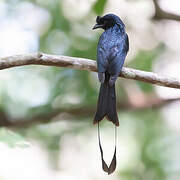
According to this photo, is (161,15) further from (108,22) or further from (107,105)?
(107,105)

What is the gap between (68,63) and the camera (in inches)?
144

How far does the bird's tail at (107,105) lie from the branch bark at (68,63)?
5.9 inches

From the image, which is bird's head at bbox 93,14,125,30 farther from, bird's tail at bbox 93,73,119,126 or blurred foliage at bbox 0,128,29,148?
blurred foliage at bbox 0,128,29,148

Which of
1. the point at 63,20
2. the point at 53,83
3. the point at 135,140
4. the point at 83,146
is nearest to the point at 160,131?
the point at 135,140

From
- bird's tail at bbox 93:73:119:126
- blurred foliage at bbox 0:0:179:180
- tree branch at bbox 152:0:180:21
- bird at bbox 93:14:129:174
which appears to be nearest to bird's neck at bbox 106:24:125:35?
bird at bbox 93:14:129:174

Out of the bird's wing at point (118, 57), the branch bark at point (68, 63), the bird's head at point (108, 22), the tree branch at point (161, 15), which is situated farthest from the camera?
the tree branch at point (161, 15)

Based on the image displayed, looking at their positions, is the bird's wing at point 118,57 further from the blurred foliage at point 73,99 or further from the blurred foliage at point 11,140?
the blurred foliage at point 73,99

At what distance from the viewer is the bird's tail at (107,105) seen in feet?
12.1

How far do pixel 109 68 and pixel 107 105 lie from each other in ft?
1.07

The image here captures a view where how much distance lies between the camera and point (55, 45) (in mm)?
6316

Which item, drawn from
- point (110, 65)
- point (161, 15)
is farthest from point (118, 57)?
point (161, 15)

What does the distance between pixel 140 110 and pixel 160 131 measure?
0.69 meters

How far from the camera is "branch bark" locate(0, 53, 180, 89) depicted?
3549 mm

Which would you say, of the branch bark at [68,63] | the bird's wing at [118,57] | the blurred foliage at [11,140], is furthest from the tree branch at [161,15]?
the blurred foliage at [11,140]
